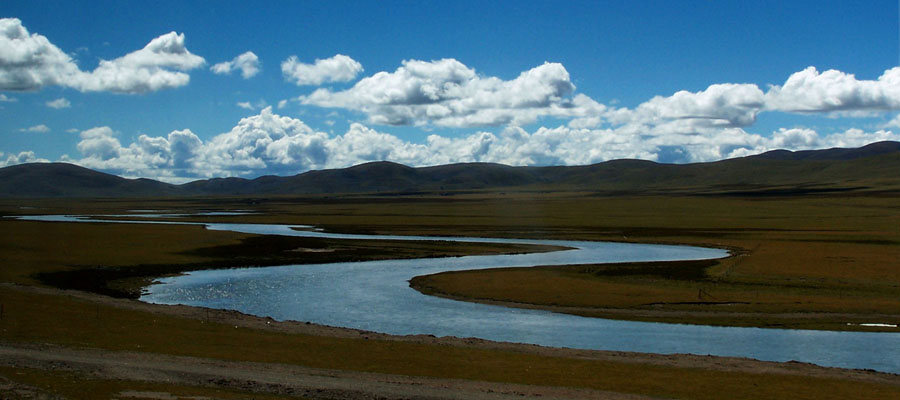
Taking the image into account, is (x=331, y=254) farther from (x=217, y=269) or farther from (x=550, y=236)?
(x=550, y=236)

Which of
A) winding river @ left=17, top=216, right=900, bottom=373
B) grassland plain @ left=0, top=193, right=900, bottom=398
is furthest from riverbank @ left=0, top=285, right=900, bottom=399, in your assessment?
winding river @ left=17, top=216, right=900, bottom=373

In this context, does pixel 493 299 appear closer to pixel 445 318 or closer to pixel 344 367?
pixel 445 318

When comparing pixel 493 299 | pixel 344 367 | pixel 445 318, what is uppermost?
pixel 344 367

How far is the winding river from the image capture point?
32.2m

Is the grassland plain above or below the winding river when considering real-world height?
above

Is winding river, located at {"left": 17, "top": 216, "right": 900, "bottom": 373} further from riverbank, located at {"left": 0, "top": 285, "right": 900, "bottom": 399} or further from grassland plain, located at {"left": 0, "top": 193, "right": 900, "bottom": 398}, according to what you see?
riverbank, located at {"left": 0, "top": 285, "right": 900, "bottom": 399}

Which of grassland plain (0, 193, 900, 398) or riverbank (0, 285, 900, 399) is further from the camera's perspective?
grassland plain (0, 193, 900, 398)

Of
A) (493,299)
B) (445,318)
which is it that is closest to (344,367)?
(445,318)

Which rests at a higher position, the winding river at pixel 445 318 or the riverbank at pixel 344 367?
the riverbank at pixel 344 367

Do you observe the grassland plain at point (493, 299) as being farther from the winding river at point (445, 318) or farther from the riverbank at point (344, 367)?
the winding river at point (445, 318)

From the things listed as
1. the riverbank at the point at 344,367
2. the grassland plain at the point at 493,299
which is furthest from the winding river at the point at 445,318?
the riverbank at the point at 344,367

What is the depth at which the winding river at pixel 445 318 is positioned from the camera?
1270 inches

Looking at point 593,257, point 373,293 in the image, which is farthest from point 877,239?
point 373,293

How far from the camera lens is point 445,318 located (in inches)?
1585
